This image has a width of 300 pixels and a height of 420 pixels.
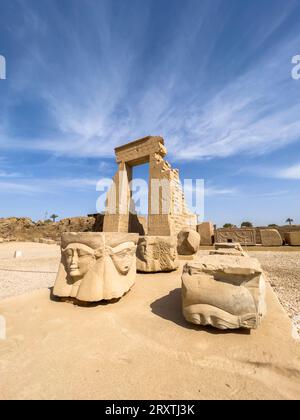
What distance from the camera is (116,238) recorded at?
2789mm

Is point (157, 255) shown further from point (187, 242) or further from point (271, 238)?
point (271, 238)

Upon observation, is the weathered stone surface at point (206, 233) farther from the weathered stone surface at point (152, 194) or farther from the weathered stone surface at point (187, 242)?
the weathered stone surface at point (187, 242)

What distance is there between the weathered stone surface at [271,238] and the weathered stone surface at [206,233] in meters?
2.72

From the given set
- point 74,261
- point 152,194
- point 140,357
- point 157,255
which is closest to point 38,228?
point 152,194

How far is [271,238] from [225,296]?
37.9 feet

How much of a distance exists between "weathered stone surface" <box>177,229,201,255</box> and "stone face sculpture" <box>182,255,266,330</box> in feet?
12.7

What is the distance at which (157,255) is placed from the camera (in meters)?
4.04

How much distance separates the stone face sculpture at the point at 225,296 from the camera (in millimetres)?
1698

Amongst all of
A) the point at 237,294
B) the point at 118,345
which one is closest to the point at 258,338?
the point at 237,294

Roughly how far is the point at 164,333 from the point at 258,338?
78 cm

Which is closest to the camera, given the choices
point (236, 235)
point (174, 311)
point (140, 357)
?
point (140, 357)

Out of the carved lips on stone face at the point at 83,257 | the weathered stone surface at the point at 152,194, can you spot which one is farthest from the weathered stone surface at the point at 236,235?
the carved lips on stone face at the point at 83,257
